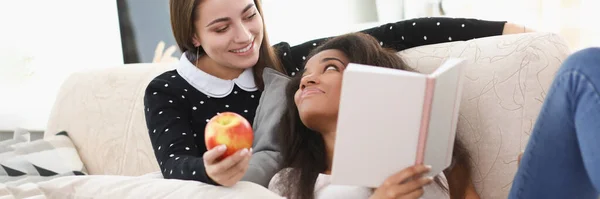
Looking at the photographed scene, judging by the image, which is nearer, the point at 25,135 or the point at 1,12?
the point at 25,135

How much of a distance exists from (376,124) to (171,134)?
0.56 metres

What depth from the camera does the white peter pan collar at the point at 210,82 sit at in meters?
1.54

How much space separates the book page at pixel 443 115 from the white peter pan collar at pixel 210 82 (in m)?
0.63

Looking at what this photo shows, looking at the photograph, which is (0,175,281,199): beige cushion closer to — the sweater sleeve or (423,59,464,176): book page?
the sweater sleeve

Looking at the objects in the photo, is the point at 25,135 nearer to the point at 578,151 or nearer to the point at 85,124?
the point at 85,124

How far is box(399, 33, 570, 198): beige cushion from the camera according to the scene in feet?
4.26

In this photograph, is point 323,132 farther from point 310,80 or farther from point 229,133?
point 229,133

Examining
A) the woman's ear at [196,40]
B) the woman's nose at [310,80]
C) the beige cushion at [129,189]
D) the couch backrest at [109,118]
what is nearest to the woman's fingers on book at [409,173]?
the beige cushion at [129,189]

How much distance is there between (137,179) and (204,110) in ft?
1.19

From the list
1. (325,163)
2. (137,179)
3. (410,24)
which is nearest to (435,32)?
(410,24)

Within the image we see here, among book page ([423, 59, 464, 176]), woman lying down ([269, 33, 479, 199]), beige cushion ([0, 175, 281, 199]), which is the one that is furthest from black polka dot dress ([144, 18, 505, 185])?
book page ([423, 59, 464, 176])

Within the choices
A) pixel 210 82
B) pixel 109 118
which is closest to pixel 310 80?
pixel 210 82

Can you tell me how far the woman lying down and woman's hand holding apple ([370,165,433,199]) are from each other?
199mm

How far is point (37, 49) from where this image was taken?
2.86m
